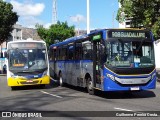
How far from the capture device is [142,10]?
2797 centimetres

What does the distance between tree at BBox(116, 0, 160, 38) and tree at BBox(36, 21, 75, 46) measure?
3874 cm

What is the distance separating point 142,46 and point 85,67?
329 centimetres

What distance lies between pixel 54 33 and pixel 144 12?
40820mm

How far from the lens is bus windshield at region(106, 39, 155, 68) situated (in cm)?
1549

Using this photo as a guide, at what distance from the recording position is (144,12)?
27.5m

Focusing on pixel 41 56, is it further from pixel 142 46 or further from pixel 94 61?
pixel 142 46

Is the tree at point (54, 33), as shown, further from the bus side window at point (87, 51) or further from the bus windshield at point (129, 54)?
the bus windshield at point (129, 54)

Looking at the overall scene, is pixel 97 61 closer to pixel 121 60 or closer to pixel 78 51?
pixel 121 60

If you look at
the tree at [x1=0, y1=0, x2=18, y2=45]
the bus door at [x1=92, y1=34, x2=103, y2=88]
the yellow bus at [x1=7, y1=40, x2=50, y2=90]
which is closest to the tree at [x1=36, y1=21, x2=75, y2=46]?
the tree at [x1=0, y1=0, x2=18, y2=45]

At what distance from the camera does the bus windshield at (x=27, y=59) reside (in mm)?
21281

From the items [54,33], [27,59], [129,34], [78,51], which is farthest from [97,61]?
[54,33]

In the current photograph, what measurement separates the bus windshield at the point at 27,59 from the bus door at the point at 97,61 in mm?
5515

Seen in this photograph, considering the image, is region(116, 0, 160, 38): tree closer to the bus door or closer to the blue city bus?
the blue city bus

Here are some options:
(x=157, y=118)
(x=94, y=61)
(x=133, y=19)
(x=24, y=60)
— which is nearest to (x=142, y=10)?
(x=133, y=19)
